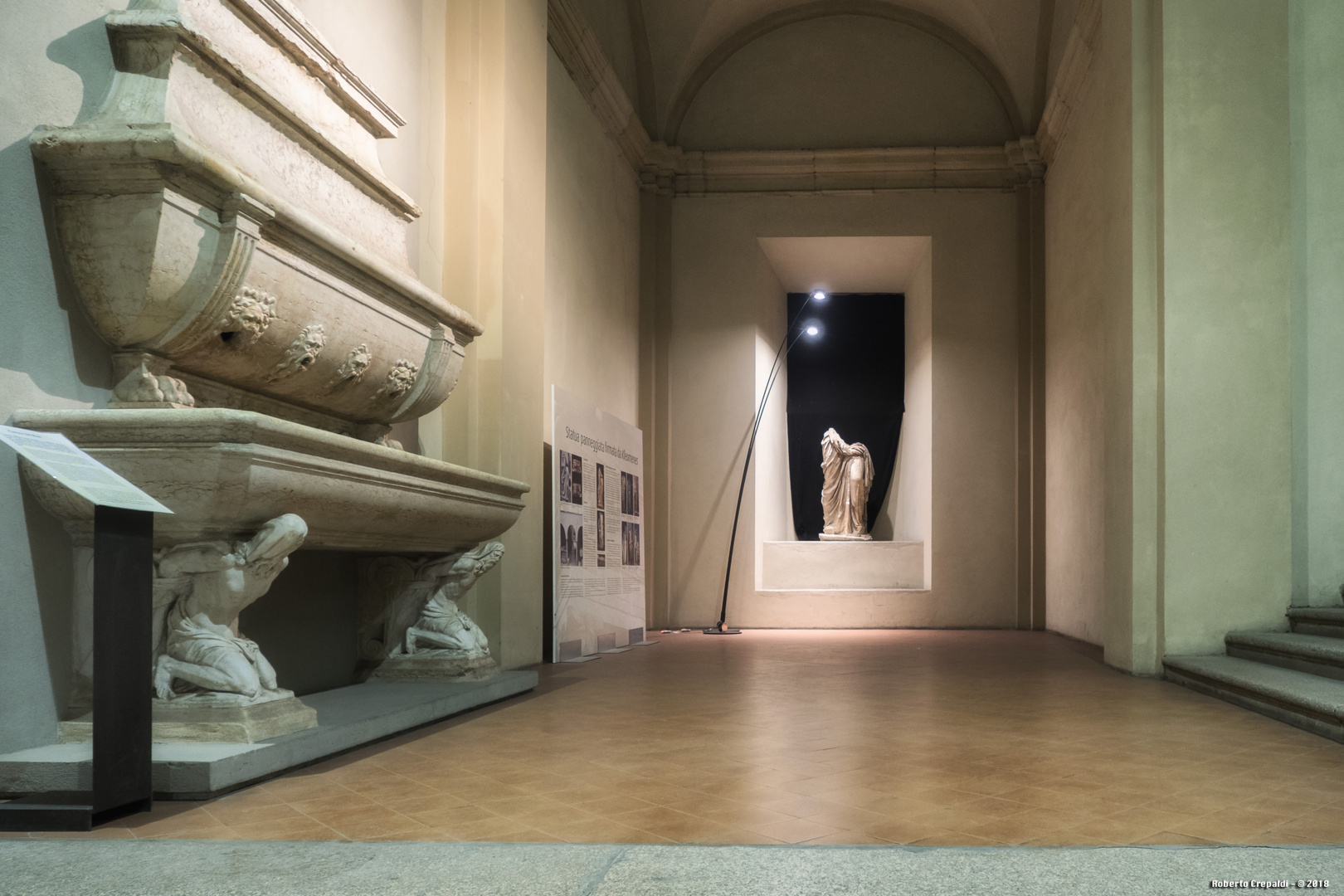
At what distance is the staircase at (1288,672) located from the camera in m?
4.65

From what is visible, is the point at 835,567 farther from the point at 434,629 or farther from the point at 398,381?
the point at 398,381

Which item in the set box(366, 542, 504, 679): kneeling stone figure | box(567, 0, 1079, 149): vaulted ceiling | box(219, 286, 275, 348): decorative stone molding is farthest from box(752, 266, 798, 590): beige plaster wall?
box(219, 286, 275, 348): decorative stone molding

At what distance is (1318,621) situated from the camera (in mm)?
6191

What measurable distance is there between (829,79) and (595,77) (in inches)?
145

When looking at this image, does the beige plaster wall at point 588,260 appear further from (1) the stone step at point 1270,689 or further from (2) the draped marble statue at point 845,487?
(1) the stone step at point 1270,689

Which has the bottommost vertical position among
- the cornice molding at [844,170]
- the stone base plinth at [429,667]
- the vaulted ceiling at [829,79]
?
the stone base plinth at [429,667]

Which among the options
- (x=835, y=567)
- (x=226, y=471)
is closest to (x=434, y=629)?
(x=226, y=471)

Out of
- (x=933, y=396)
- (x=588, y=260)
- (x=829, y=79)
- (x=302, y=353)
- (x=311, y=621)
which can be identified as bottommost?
(x=311, y=621)

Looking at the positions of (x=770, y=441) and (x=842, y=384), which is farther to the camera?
(x=842, y=384)

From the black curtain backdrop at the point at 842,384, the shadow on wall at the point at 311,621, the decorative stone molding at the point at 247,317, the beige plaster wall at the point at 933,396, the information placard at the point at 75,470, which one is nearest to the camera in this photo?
the information placard at the point at 75,470

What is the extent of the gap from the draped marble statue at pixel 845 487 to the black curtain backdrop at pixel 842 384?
836 millimetres

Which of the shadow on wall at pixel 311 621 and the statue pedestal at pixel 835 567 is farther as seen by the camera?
the statue pedestal at pixel 835 567

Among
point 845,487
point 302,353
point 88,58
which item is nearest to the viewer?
point 88,58

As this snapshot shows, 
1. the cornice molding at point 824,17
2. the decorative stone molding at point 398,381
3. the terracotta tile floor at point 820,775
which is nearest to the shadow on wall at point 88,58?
the decorative stone molding at point 398,381
